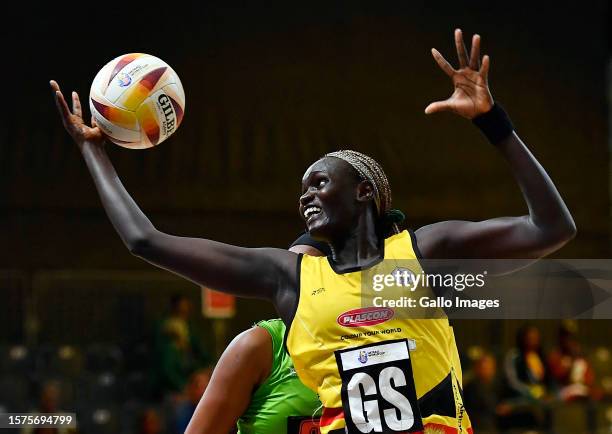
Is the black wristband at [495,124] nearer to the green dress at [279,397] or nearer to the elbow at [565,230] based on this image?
the elbow at [565,230]

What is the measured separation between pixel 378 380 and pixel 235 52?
9.98 meters

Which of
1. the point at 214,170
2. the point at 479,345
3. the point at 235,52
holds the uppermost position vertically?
the point at 235,52

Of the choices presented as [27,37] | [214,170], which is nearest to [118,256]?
[214,170]

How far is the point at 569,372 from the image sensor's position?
11.4 meters

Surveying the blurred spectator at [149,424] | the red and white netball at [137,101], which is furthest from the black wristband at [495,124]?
the blurred spectator at [149,424]

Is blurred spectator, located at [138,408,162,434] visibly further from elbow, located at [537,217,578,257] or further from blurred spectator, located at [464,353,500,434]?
elbow, located at [537,217,578,257]

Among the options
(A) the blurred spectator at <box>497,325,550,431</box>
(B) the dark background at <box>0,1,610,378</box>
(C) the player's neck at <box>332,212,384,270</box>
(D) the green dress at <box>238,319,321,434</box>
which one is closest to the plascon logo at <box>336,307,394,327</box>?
(C) the player's neck at <box>332,212,384,270</box>

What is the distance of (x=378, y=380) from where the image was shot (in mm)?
3088

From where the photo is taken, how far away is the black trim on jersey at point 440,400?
313cm

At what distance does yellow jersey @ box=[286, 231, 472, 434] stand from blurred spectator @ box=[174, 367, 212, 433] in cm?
635

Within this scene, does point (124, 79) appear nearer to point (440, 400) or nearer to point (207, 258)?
point (207, 258)

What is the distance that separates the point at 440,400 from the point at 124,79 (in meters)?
1.79

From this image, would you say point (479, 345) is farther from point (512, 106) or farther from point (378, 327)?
point (378, 327)

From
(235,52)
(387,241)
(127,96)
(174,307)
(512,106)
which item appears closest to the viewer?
(387,241)
